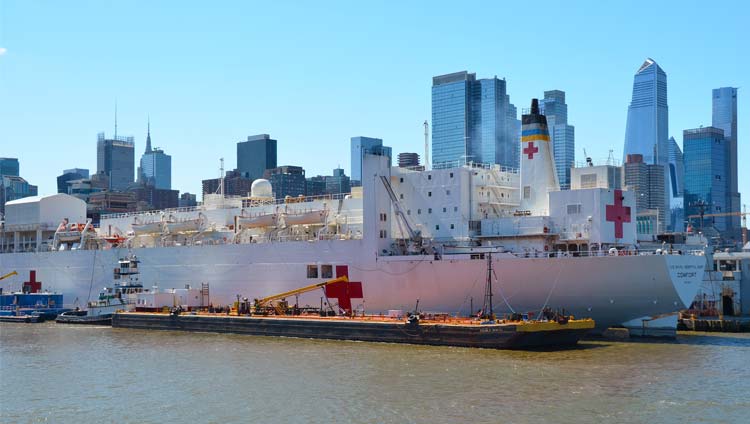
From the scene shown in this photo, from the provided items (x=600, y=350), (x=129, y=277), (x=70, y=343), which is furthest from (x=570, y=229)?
(x=129, y=277)

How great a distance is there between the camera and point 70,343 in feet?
123

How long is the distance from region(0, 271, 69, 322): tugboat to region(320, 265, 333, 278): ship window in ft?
64.9

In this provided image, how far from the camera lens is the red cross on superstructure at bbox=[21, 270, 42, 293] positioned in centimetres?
5866

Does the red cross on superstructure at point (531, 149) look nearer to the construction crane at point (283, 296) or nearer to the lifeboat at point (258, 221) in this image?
the construction crane at point (283, 296)

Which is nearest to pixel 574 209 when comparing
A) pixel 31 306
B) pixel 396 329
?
pixel 396 329

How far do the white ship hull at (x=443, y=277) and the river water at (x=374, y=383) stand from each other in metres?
1.95

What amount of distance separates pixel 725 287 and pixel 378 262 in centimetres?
1981

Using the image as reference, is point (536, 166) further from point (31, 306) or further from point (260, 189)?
point (31, 306)

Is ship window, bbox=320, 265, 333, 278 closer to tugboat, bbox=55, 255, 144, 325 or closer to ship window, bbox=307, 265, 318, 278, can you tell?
ship window, bbox=307, 265, 318, 278

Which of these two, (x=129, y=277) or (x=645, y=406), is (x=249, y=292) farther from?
(x=645, y=406)

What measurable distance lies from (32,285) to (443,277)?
3463 cm

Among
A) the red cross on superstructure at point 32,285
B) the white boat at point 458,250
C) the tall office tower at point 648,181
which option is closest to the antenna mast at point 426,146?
the white boat at point 458,250

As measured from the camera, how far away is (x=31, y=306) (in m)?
54.3

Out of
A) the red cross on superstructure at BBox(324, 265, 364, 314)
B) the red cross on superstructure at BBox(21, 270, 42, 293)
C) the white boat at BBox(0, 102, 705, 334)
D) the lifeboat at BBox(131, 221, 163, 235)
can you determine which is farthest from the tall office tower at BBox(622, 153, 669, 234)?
the red cross on superstructure at BBox(324, 265, 364, 314)
